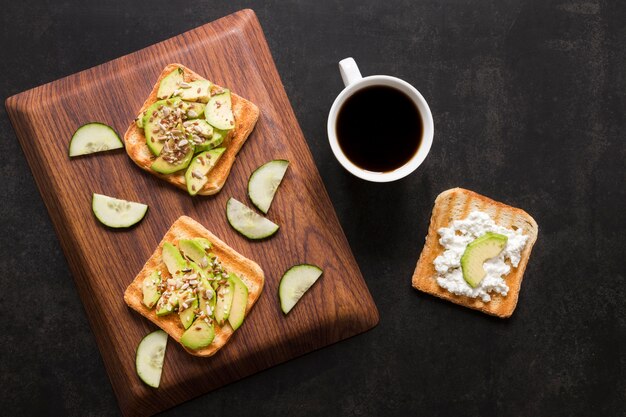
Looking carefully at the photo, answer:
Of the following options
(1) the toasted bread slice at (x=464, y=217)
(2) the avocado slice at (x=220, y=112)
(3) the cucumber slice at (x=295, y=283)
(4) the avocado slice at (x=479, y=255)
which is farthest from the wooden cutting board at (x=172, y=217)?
(4) the avocado slice at (x=479, y=255)

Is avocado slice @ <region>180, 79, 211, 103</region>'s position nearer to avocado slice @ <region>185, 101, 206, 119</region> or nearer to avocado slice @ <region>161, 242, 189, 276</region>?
avocado slice @ <region>185, 101, 206, 119</region>

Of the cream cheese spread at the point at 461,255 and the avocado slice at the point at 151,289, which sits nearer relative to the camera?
the avocado slice at the point at 151,289

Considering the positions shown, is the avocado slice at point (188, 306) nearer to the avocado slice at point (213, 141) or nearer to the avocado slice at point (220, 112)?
the avocado slice at point (213, 141)

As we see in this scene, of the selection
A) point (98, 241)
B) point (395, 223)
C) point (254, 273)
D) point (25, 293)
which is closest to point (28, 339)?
point (25, 293)

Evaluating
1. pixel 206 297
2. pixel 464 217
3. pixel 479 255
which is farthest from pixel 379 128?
pixel 206 297

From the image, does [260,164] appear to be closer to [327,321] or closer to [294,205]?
[294,205]

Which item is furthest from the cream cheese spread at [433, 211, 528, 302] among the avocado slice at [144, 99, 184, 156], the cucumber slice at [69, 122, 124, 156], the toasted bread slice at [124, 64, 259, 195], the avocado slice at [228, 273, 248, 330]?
the cucumber slice at [69, 122, 124, 156]
